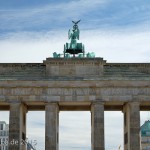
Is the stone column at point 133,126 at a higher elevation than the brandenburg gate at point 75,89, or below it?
below

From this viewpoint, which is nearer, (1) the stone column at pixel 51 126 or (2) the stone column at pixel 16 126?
(2) the stone column at pixel 16 126

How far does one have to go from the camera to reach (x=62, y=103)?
226 ft

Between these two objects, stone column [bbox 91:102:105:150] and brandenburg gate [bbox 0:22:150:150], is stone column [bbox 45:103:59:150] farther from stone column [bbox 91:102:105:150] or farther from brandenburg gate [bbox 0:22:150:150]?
stone column [bbox 91:102:105:150]

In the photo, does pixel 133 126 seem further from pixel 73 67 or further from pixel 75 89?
pixel 73 67

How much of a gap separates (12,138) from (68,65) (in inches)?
467

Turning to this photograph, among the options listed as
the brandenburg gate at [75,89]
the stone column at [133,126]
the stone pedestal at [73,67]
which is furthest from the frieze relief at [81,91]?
the stone pedestal at [73,67]

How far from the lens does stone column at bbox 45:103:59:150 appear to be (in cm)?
6588

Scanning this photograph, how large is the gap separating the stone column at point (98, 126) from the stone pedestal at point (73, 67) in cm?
440

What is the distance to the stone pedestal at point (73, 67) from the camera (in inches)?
2682

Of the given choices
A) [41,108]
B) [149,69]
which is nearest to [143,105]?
[149,69]

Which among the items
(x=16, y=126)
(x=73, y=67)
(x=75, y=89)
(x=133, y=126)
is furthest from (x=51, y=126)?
(x=133, y=126)

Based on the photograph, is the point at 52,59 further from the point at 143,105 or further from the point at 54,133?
the point at 143,105

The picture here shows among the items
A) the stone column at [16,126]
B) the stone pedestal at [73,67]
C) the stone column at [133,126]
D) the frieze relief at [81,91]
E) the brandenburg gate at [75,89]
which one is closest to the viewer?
the stone column at [16,126]

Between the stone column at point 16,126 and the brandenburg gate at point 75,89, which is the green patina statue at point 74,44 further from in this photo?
the stone column at point 16,126
